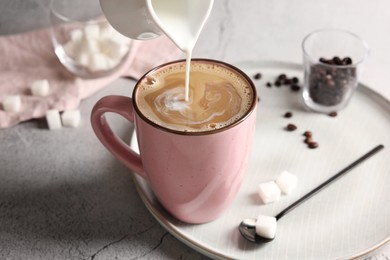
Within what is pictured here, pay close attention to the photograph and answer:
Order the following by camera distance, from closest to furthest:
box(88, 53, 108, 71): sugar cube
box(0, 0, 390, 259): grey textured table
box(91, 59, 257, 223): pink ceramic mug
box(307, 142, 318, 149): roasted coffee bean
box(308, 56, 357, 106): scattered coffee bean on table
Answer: box(91, 59, 257, 223): pink ceramic mug < box(0, 0, 390, 259): grey textured table < box(307, 142, 318, 149): roasted coffee bean < box(308, 56, 357, 106): scattered coffee bean on table < box(88, 53, 108, 71): sugar cube

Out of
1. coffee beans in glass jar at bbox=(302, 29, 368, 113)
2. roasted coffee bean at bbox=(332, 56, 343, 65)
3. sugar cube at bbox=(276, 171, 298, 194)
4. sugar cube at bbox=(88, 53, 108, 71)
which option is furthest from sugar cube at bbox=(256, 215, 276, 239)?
sugar cube at bbox=(88, 53, 108, 71)

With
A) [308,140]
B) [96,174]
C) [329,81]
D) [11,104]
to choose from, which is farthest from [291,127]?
[11,104]

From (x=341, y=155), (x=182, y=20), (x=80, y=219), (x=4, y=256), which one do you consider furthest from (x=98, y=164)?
(x=341, y=155)

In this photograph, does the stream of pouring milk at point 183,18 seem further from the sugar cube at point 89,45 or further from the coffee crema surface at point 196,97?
the sugar cube at point 89,45

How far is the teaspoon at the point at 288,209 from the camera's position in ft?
3.59

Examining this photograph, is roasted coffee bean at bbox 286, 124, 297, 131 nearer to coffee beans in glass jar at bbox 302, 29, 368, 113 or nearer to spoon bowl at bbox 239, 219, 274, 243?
coffee beans in glass jar at bbox 302, 29, 368, 113

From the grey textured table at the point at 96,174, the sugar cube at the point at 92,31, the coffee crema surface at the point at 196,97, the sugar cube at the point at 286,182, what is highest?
the coffee crema surface at the point at 196,97

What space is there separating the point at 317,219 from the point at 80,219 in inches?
19.0

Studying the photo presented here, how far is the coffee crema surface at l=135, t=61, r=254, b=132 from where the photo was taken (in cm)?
106

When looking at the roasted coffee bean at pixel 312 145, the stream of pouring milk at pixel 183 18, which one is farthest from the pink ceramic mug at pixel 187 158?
the roasted coffee bean at pixel 312 145

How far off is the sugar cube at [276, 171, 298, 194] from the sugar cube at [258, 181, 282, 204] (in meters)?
0.01

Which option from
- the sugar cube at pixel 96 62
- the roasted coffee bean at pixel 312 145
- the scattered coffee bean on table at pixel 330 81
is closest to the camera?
the roasted coffee bean at pixel 312 145

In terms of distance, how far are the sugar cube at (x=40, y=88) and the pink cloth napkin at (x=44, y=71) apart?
0.6 inches

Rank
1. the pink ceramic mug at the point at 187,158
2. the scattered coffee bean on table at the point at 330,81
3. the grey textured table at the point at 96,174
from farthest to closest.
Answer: the scattered coffee bean on table at the point at 330,81
the grey textured table at the point at 96,174
the pink ceramic mug at the point at 187,158
